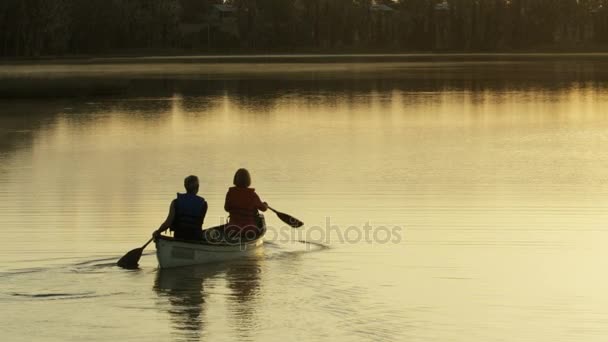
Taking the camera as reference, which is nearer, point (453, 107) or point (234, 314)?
point (234, 314)

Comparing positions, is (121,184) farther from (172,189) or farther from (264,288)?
(264,288)

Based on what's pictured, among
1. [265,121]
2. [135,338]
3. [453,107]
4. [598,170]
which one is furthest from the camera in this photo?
[453,107]

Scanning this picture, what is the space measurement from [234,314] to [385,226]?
695 centimetres

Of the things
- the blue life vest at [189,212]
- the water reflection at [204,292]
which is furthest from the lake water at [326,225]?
the blue life vest at [189,212]

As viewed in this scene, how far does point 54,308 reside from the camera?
16672 mm

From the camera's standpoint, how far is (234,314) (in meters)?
16.5

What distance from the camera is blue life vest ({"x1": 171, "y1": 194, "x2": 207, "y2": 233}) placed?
19156 mm

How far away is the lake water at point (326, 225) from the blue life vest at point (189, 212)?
A: 674 mm

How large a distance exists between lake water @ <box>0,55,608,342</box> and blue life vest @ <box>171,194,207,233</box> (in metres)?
0.67

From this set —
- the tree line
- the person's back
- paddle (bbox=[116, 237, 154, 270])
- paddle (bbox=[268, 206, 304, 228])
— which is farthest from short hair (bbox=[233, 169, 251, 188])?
the tree line

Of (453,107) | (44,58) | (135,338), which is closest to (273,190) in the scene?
(135,338)

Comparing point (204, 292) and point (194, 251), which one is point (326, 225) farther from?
point (204, 292)

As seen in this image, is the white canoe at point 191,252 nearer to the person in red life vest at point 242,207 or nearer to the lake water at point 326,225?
the lake water at point 326,225

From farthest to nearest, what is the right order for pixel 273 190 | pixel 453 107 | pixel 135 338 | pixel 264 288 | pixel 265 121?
pixel 453 107
pixel 265 121
pixel 273 190
pixel 264 288
pixel 135 338
